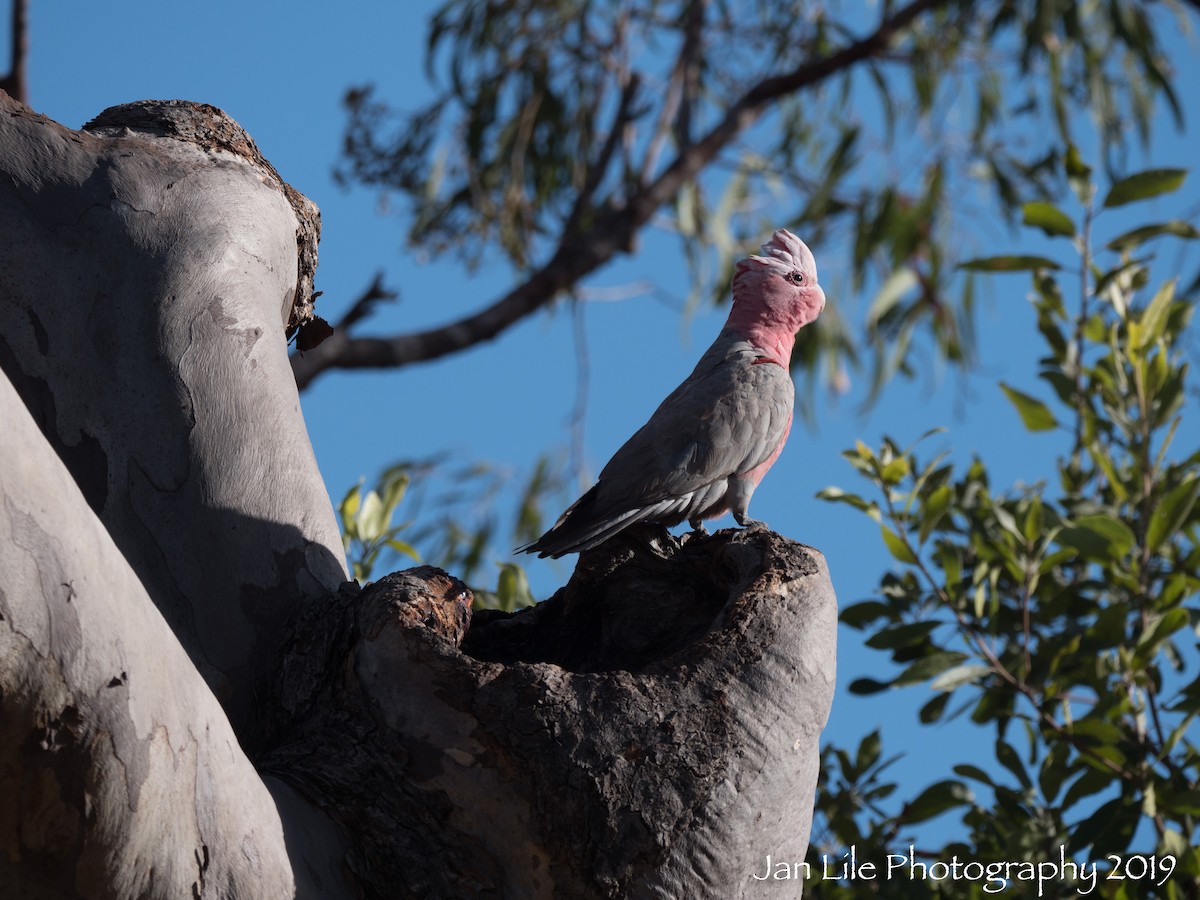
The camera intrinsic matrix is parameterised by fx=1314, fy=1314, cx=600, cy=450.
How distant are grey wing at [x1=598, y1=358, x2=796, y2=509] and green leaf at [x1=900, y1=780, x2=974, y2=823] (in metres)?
0.86

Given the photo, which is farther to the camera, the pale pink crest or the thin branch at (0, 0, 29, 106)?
the thin branch at (0, 0, 29, 106)

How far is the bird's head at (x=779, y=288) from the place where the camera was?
2.97 meters

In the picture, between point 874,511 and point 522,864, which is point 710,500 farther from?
point 522,864

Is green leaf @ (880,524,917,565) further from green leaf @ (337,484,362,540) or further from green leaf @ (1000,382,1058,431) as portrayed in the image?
green leaf @ (337,484,362,540)

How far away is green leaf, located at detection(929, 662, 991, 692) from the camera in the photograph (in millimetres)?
2840

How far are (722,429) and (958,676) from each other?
77cm

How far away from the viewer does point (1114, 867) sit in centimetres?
256

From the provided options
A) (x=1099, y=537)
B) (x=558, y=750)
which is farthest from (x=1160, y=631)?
(x=558, y=750)

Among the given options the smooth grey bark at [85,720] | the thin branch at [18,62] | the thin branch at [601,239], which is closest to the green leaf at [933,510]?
the smooth grey bark at [85,720]

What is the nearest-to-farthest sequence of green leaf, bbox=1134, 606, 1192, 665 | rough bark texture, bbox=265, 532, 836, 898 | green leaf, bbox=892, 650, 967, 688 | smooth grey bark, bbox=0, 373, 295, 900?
smooth grey bark, bbox=0, 373, 295, 900, rough bark texture, bbox=265, 532, 836, 898, green leaf, bbox=1134, 606, 1192, 665, green leaf, bbox=892, 650, 967, 688

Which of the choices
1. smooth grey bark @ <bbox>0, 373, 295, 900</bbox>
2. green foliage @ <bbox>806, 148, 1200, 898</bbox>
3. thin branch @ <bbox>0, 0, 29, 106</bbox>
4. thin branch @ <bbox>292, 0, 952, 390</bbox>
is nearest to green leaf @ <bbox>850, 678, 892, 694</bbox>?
green foliage @ <bbox>806, 148, 1200, 898</bbox>

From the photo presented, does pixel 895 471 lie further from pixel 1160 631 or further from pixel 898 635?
pixel 1160 631

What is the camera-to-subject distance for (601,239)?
588 centimetres

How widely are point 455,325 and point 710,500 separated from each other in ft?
9.59
